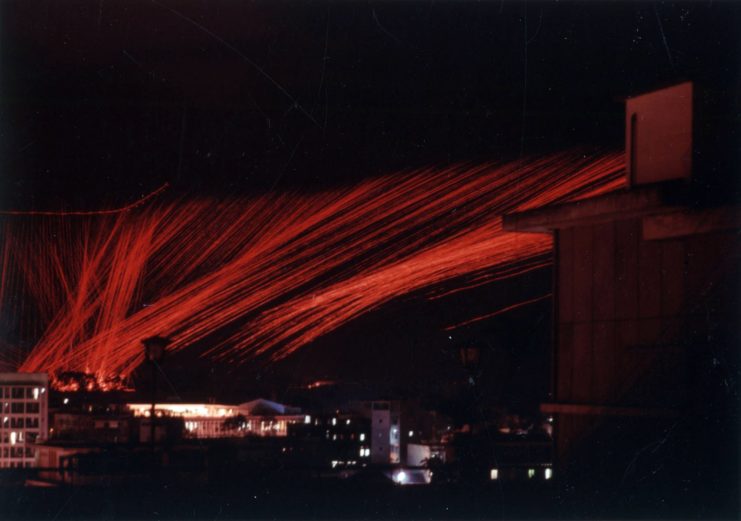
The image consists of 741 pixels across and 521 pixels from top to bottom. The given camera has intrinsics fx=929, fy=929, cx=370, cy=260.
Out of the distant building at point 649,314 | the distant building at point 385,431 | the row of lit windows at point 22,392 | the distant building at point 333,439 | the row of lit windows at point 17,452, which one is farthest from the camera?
the distant building at point 385,431

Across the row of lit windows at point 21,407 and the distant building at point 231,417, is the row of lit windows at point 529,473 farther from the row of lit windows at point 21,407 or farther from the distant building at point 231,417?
the row of lit windows at point 21,407

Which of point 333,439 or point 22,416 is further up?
point 22,416

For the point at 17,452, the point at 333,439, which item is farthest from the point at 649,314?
the point at 17,452

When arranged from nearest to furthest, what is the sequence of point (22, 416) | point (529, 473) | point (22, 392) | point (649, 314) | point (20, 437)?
point (649, 314), point (529, 473), point (22, 392), point (22, 416), point (20, 437)

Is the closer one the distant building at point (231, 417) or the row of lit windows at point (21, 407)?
the row of lit windows at point (21, 407)

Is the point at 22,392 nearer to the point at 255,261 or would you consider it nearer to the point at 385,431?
the point at 385,431

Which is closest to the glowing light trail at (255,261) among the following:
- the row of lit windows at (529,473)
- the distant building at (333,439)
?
the distant building at (333,439)

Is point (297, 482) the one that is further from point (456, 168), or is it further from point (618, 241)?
point (456, 168)

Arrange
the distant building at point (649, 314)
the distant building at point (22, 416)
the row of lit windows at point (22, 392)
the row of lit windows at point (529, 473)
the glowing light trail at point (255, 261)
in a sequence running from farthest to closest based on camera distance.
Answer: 1. the glowing light trail at point (255, 261)
2. the distant building at point (22, 416)
3. the row of lit windows at point (22, 392)
4. the row of lit windows at point (529, 473)
5. the distant building at point (649, 314)
